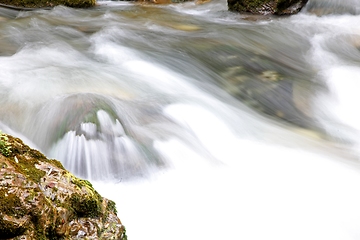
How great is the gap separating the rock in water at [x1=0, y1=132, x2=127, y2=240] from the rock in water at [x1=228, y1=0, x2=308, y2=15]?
7.96 metres

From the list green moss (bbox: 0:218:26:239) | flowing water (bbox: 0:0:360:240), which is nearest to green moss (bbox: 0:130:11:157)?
green moss (bbox: 0:218:26:239)

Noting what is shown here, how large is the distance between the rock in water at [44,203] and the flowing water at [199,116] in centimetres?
92

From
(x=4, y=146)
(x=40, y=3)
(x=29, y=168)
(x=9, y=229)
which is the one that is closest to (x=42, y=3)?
(x=40, y=3)

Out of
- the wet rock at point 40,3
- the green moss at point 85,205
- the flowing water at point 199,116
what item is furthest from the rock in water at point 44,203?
the wet rock at point 40,3

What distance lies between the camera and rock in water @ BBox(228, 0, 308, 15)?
9.59 metres

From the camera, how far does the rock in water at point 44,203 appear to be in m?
2.05

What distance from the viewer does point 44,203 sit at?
216 cm

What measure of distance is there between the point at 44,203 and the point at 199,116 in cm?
329

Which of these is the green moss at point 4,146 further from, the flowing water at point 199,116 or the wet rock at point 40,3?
the wet rock at point 40,3

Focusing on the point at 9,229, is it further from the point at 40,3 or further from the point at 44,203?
the point at 40,3

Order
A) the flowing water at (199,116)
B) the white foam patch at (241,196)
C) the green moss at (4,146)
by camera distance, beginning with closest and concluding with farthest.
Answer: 1. the green moss at (4,146)
2. the white foam patch at (241,196)
3. the flowing water at (199,116)

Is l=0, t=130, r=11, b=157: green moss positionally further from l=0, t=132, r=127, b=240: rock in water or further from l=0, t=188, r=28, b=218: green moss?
l=0, t=188, r=28, b=218: green moss

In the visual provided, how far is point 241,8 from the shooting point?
9859mm

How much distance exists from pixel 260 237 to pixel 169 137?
1.58 meters
